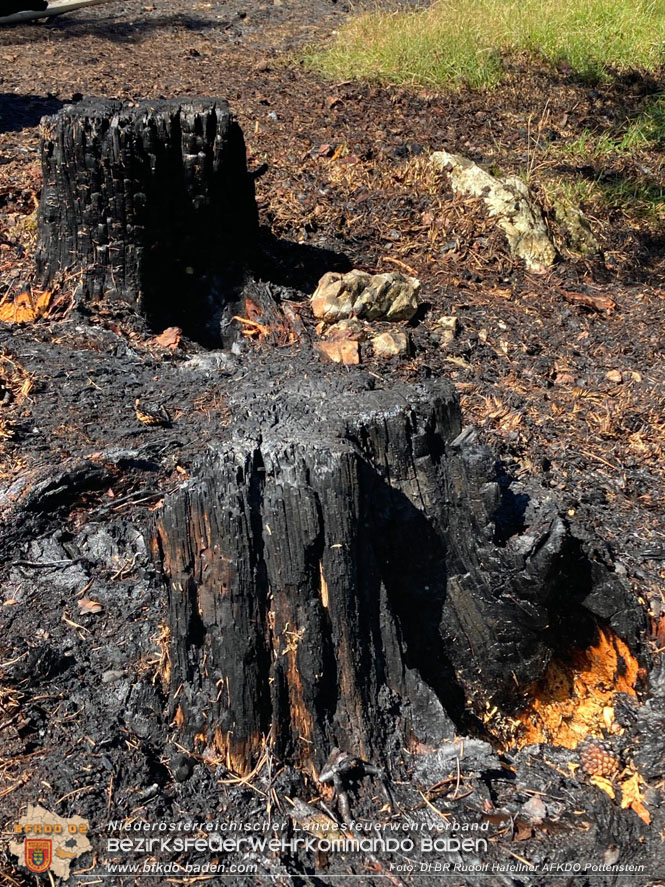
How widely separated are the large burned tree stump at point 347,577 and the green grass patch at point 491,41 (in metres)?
5.41

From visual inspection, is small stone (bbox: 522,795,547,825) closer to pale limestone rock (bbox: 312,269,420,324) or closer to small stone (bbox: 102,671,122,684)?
small stone (bbox: 102,671,122,684)

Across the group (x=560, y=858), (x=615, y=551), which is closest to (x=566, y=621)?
(x=615, y=551)

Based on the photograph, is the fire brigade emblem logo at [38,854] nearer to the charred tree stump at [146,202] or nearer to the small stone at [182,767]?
the small stone at [182,767]

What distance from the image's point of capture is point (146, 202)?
3.76 m

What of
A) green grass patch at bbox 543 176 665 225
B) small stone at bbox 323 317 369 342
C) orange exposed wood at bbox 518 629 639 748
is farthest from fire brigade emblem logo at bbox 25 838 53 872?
green grass patch at bbox 543 176 665 225

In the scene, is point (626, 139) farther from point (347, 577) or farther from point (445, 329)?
point (347, 577)

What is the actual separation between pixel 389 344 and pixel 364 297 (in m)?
0.38

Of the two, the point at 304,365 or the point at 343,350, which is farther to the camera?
the point at 343,350

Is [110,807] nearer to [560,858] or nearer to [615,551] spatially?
[560,858]

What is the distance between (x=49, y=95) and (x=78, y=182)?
360cm

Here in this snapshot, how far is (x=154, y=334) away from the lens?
151 inches

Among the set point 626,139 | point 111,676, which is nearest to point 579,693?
point 111,676

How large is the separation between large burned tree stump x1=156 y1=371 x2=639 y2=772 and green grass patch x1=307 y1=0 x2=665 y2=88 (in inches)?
213

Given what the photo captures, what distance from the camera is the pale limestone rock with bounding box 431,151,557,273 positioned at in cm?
505
